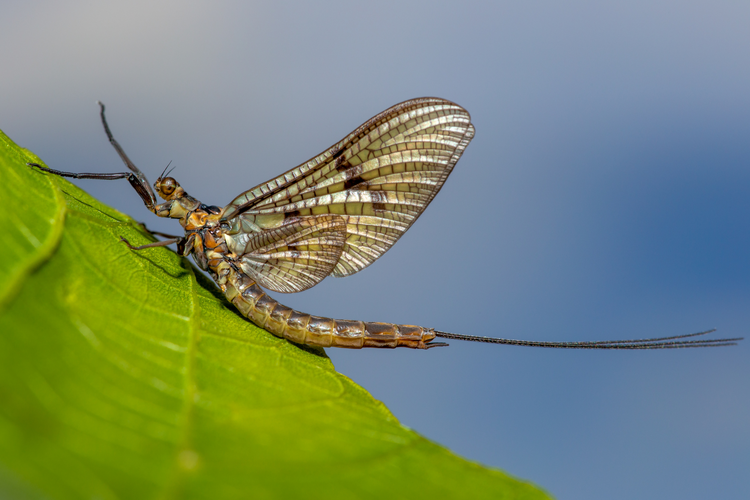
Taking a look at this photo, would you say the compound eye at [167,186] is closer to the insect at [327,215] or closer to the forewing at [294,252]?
the insect at [327,215]

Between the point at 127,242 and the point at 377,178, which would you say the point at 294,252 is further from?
the point at 127,242

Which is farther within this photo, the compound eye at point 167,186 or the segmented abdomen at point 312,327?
the compound eye at point 167,186

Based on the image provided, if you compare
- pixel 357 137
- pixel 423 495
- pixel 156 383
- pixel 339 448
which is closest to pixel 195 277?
pixel 357 137

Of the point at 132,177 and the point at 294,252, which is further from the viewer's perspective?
the point at 294,252

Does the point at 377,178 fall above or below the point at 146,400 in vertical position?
above

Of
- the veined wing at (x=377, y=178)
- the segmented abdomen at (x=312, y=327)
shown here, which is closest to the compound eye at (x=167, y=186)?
the veined wing at (x=377, y=178)

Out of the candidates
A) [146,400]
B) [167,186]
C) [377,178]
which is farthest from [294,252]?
[146,400]

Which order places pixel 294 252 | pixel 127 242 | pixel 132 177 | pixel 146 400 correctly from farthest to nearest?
pixel 294 252 < pixel 132 177 < pixel 127 242 < pixel 146 400

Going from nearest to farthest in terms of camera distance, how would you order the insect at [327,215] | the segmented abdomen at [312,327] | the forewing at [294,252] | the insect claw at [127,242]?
the insect claw at [127,242]
the segmented abdomen at [312,327]
the insect at [327,215]
the forewing at [294,252]
